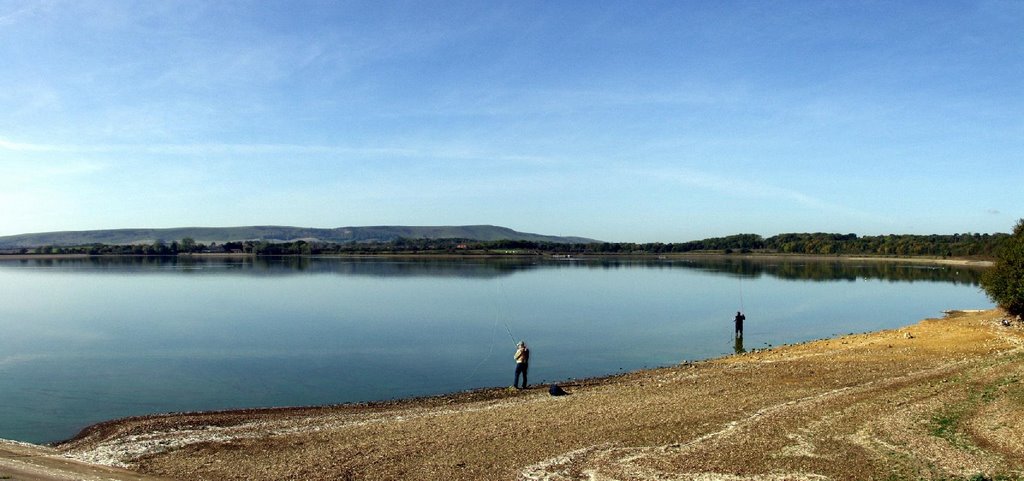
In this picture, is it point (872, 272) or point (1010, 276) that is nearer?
point (1010, 276)

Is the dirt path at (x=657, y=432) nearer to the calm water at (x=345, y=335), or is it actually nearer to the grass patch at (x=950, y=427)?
the grass patch at (x=950, y=427)

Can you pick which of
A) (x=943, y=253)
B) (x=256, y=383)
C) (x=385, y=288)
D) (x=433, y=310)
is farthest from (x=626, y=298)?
(x=943, y=253)

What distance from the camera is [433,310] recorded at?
5006 centimetres

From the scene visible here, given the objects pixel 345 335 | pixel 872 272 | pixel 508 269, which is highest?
pixel 872 272

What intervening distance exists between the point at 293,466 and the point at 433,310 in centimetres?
3701

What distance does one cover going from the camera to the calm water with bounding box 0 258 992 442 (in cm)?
2384

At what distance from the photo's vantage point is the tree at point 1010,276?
29.3 meters

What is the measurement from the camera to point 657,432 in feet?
46.8

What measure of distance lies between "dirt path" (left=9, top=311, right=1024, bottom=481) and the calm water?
4544 mm

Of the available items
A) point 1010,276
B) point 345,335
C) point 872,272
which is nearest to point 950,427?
point 1010,276

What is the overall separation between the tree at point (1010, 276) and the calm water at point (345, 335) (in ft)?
27.3

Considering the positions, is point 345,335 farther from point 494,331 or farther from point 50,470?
point 50,470

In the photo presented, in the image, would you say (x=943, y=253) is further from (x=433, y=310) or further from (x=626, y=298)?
(x=433, y=310)

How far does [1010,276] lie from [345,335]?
3123 cm
